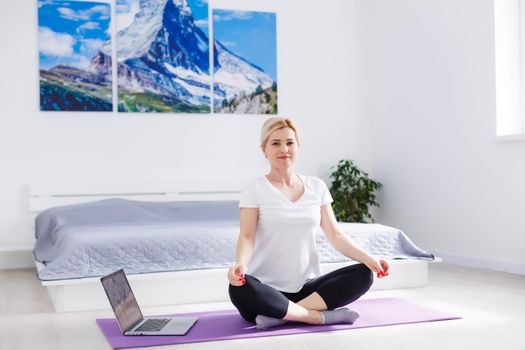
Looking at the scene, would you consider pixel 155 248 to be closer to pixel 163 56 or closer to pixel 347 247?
pixel 347 247

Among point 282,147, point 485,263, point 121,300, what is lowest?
point 485,263

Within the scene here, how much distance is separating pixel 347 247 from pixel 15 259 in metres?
3.30

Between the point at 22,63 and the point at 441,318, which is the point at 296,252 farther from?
the point at 22,63

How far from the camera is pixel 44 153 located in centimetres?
551

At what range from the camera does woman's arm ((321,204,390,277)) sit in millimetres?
2742

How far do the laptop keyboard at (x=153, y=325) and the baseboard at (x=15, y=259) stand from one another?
2659mm

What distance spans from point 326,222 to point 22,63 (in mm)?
3503

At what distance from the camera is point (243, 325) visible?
9.49 feet

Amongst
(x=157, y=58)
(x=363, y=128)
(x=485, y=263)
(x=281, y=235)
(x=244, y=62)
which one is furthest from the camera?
(x=363, y=128)

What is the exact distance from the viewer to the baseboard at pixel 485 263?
14.6 ft

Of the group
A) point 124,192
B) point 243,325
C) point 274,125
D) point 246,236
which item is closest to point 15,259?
point 124,192

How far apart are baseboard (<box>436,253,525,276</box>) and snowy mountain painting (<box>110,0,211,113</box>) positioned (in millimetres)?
2397

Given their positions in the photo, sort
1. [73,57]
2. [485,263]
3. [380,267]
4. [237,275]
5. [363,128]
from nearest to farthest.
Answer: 1. [237,275]
2. [380,267]
3. [485,263]
4. [73,57]
5. [363,128]

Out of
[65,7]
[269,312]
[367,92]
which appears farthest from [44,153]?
[269,312]
